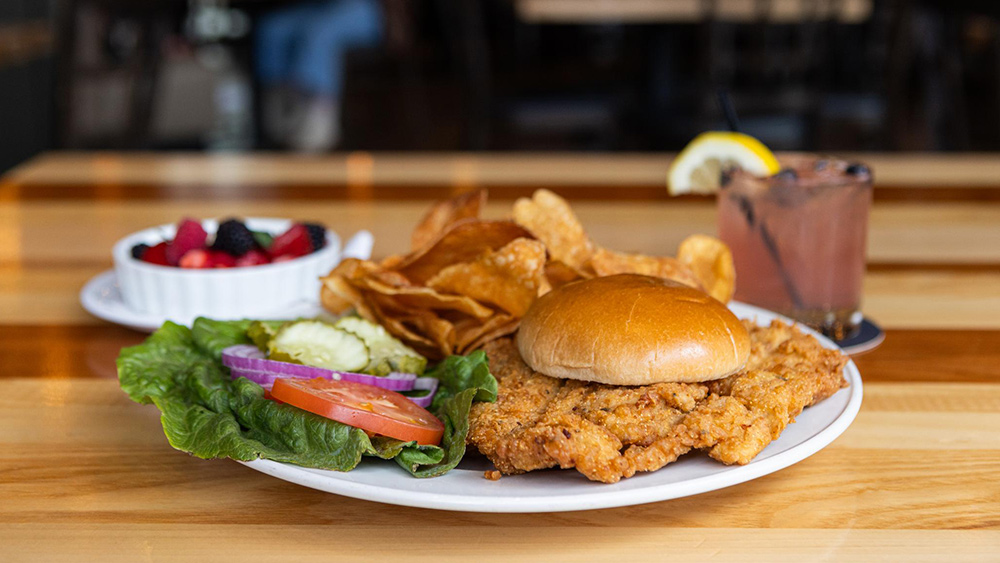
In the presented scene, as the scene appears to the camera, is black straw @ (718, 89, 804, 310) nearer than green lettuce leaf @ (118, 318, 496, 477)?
No

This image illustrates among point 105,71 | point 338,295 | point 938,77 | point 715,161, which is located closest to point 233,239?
point 338,295

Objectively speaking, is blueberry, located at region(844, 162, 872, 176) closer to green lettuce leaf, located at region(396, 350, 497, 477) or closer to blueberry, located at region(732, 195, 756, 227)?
blueberry, located at region(732, 195, 756, 227)

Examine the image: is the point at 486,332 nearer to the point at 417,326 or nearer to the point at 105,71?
the point at 417,326

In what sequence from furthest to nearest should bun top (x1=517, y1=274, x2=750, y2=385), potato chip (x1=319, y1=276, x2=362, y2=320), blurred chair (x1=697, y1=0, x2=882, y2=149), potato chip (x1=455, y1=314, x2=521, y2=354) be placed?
blurred chair (x1=697, y1=0, x2=882, y2=149) < potato chip (x1=319, y1=276, x2=362, y2=320) < potato chip (x1=455, y1=314, x2=521, y2=354) < bun top (x1=517, y1=274, x2=750, y2=385)

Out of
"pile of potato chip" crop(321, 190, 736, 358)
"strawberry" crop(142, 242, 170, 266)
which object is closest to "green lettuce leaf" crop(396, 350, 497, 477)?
"pile of potato chip" crop(321, 190, 736, 358)

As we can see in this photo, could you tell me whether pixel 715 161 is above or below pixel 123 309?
above

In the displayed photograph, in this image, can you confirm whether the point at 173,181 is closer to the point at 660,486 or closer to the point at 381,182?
the point at 381,182
